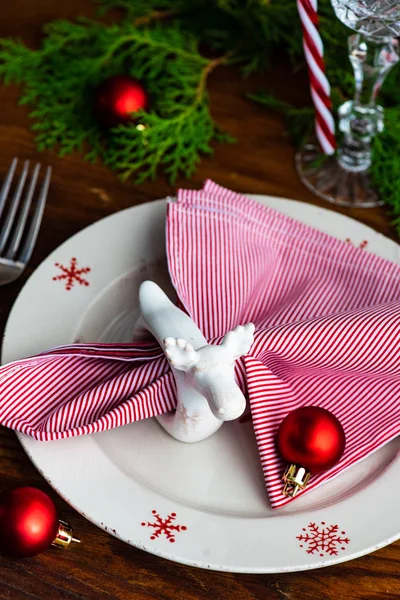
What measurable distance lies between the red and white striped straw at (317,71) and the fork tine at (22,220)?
303 mm

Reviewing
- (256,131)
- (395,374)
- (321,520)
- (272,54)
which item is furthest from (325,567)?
(272,54)

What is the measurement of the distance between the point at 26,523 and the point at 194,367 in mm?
162

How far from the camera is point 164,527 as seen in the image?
1.72ft

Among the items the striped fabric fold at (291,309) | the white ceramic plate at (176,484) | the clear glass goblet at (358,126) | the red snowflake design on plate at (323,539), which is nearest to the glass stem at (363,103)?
the clear glass goblet at (358,126)

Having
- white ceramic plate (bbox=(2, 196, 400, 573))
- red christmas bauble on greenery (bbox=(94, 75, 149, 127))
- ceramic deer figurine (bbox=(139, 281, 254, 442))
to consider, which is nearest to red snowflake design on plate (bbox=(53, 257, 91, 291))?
white ceramic plate (bbox=(2, 196, 400, 573))

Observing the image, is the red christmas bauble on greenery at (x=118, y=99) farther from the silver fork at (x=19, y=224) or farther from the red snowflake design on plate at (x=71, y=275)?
the red snowflake design on plate at (x=71, y=275)

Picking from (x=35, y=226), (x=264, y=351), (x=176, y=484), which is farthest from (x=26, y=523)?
(x=35, y=226)

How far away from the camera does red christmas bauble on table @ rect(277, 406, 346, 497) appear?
0.53m

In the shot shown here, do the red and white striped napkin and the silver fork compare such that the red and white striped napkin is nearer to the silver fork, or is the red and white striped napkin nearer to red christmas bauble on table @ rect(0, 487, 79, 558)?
red christmas bauble on table @ rect(0, 487, 79, 558)

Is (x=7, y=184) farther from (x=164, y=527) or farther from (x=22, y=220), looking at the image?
(x=164, y=527)

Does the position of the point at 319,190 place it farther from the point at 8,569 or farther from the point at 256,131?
the point at 8,569

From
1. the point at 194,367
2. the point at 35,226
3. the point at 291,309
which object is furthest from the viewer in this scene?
the point at 35,226

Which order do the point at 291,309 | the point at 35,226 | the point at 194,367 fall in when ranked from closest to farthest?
the point at 194,367 < the point at 291,309 < the point at 35,226

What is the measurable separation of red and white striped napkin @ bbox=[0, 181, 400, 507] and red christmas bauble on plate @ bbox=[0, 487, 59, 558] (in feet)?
0.15
